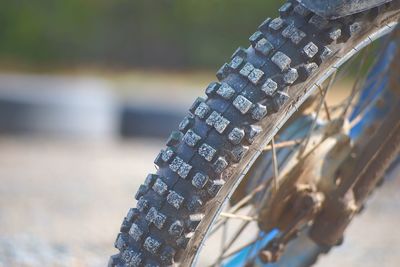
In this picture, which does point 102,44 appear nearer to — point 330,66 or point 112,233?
point 112,233

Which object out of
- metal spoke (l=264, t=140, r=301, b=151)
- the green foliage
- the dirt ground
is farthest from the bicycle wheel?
the green foliage

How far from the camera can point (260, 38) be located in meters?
2.14

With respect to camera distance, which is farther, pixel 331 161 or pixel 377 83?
pixel 377 83

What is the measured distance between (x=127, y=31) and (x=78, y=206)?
12.5m

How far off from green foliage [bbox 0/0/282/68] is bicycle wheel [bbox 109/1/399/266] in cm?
1511

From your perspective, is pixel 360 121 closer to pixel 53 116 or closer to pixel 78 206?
pixel 78 206

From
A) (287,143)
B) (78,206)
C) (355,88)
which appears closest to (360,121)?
(355,88)

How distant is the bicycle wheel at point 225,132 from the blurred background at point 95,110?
193cm

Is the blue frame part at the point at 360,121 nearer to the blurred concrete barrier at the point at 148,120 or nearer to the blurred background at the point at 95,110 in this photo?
the blurred background at the point at 95,110

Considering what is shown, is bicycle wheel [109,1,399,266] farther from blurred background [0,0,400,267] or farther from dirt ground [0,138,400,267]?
blurred background [0,0,400,267]

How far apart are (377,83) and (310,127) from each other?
0.40 metres

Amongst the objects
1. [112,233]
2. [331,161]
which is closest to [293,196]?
[331,161]

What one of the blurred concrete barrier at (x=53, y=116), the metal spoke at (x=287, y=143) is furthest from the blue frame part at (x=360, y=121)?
the blurred concrete barrier at (x=53, y=116)

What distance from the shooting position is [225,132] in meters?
2.04
